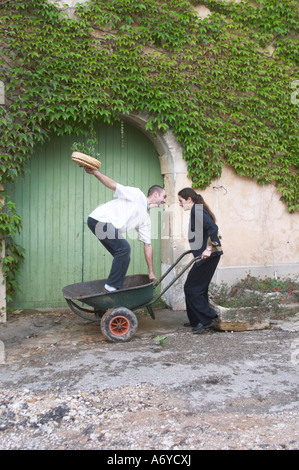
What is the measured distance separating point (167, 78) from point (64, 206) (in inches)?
97.3

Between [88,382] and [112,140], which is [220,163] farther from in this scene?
[88,382]

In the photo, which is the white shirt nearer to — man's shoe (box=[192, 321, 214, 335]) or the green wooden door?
man's shoe (box=[192, 321, 214, 335])

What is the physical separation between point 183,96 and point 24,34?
237 centimetres

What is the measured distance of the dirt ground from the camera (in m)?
2.95

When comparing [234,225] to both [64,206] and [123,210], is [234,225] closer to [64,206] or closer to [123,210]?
[123,210]

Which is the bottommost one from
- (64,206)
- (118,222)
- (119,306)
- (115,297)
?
(119,306)

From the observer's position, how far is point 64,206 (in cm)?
683

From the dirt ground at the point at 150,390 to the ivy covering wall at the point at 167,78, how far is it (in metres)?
2.19

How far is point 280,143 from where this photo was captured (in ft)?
24.0

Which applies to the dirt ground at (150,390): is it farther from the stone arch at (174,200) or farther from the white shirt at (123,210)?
the white shirt at (123,210)

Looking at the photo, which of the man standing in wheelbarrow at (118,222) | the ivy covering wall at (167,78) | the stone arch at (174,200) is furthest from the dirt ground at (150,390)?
the ivy covering wall at (167,78)

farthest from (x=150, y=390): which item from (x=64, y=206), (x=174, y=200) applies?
(x=64, y=206)

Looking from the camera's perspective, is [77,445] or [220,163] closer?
[77,445]
